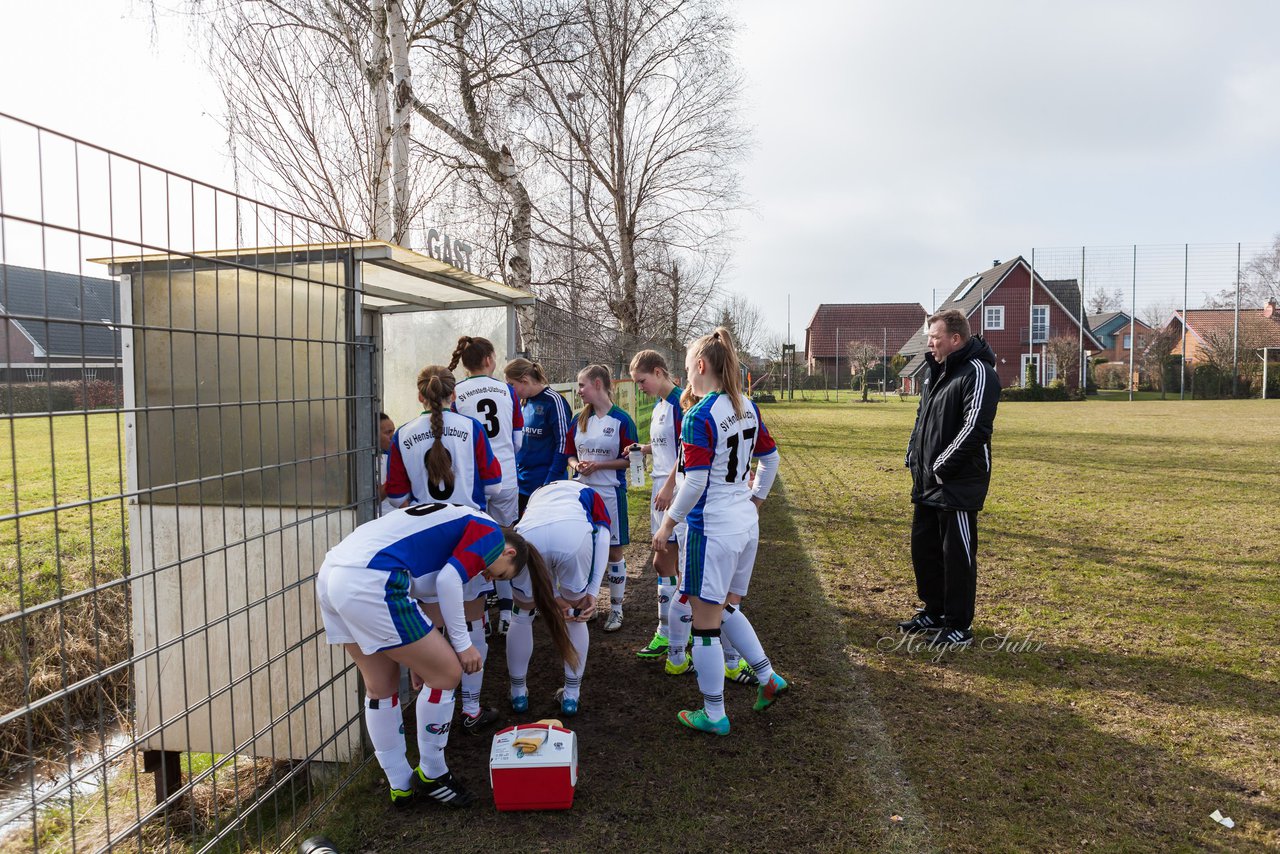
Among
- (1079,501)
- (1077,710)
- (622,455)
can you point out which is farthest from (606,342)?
(1077,710)

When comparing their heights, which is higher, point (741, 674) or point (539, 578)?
point (539, 578)

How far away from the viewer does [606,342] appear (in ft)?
37.9

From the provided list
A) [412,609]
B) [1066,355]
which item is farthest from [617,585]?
[1066,355]

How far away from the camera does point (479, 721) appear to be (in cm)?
408

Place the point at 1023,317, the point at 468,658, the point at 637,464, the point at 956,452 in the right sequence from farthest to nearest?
the point at 1023,317 → the point at 637,464 → the point at 956,452 → the point at 468,658

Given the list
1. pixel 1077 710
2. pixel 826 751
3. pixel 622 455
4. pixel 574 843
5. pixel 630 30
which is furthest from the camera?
pixel 630 30

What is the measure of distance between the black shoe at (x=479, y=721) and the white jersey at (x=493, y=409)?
1.30 meters

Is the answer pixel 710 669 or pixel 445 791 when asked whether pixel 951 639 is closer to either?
pixel 710 669

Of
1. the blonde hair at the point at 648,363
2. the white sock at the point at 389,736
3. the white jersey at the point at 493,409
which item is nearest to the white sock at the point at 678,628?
the white jersey at the point at 493,409

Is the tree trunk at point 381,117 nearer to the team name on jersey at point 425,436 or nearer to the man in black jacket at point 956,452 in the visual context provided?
the team name on jersey at point 425,436

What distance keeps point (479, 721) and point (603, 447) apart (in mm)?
2102

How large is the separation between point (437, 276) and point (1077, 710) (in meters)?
4.46

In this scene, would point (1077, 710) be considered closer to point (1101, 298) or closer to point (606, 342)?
point (606, 342)

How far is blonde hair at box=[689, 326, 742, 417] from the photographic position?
12.4 ft
